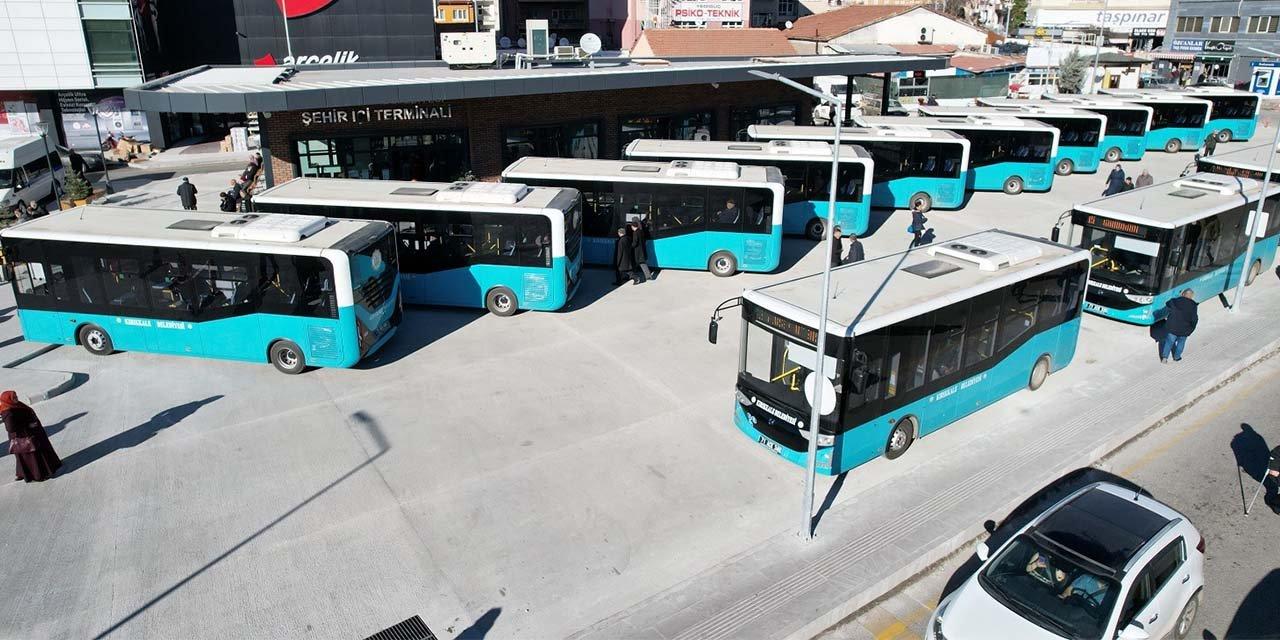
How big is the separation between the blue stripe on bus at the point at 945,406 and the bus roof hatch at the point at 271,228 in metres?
8.21

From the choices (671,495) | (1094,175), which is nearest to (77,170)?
(671,495)

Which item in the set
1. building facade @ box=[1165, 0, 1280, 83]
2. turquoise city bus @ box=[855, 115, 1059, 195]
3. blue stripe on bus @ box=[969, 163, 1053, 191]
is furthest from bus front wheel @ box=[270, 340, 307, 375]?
building facade @ box=[1165, 0, 1280, 83]

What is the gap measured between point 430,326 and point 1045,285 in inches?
467

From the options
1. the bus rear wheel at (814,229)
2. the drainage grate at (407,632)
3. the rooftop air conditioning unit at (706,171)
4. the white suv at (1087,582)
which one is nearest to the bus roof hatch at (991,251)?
the white suv at (1087,582)

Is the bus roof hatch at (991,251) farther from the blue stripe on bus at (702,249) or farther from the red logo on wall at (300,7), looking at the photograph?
the red logo on wall at (300,7)

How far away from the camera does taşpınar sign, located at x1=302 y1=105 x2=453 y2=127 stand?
2303cm

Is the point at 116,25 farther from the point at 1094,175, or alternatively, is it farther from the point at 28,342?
the point at 1094,175

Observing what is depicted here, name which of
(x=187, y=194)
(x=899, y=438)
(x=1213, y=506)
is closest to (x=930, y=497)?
(x=899, y=438)

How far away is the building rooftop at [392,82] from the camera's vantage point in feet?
65.0

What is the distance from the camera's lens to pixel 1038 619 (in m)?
8.36

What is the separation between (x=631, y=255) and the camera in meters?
20.5

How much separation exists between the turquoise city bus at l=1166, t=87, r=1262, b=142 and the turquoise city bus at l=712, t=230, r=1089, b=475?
33.3 meters

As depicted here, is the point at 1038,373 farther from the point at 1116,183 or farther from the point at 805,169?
the point at 1116,183

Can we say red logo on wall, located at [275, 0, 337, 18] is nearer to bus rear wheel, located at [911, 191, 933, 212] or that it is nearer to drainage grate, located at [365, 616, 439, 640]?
bus rear wheel, located at [911, 191, 933, 212]
